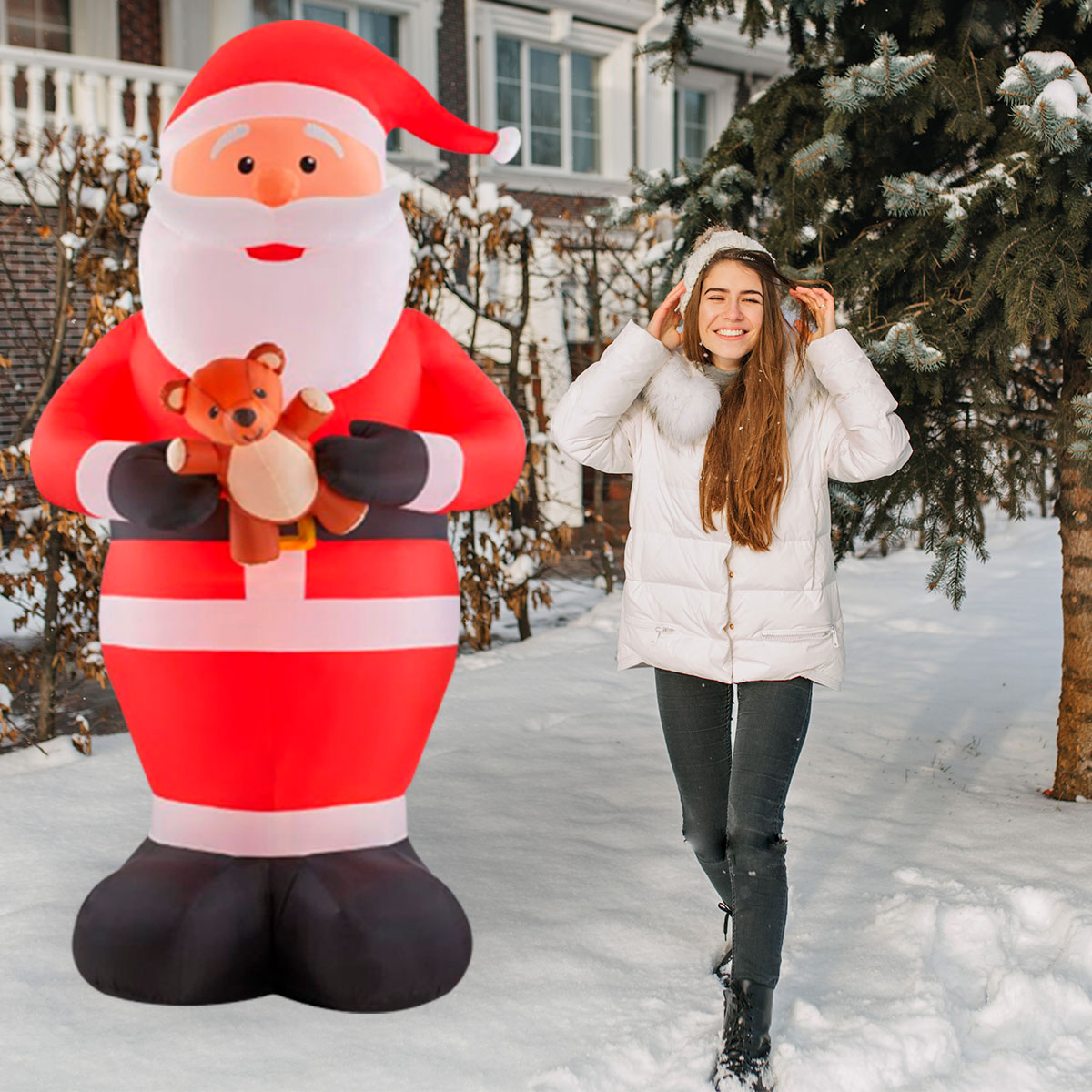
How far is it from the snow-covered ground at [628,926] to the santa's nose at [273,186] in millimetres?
1781

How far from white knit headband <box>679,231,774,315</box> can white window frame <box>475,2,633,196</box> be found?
37.4ft

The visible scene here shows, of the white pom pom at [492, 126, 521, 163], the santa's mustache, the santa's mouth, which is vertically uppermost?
the white pom pom at [492, 126, 521, 163]

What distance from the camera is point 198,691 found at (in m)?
2.34

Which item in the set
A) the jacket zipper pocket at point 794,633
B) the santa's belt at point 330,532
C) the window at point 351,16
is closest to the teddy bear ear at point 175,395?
the santa's belt at point 330,532

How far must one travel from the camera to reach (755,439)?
2.62 m

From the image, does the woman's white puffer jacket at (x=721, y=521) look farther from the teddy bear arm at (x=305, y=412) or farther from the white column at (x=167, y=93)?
the white column at (x=167, y=93)

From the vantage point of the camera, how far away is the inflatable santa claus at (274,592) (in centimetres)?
225

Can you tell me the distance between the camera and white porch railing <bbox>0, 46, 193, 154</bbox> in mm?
9461

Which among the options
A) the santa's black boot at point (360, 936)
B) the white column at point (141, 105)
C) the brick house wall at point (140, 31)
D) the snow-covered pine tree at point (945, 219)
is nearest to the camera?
the santa's black boot at point (360, 936)

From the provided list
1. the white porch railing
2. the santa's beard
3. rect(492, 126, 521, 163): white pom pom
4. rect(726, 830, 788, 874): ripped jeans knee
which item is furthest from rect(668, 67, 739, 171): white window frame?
rect(726, 830, 788, 874): ripped jeans knee

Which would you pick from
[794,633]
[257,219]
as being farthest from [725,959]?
[257,219]

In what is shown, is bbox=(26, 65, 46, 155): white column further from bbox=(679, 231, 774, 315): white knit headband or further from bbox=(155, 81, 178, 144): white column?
bbox=(679, 231, 774, 315): white knit headband

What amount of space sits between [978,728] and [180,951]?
4075 millimetres

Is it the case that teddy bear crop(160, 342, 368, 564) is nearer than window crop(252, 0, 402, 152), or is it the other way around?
teddy bear crop(160, 342, 368, 564)
